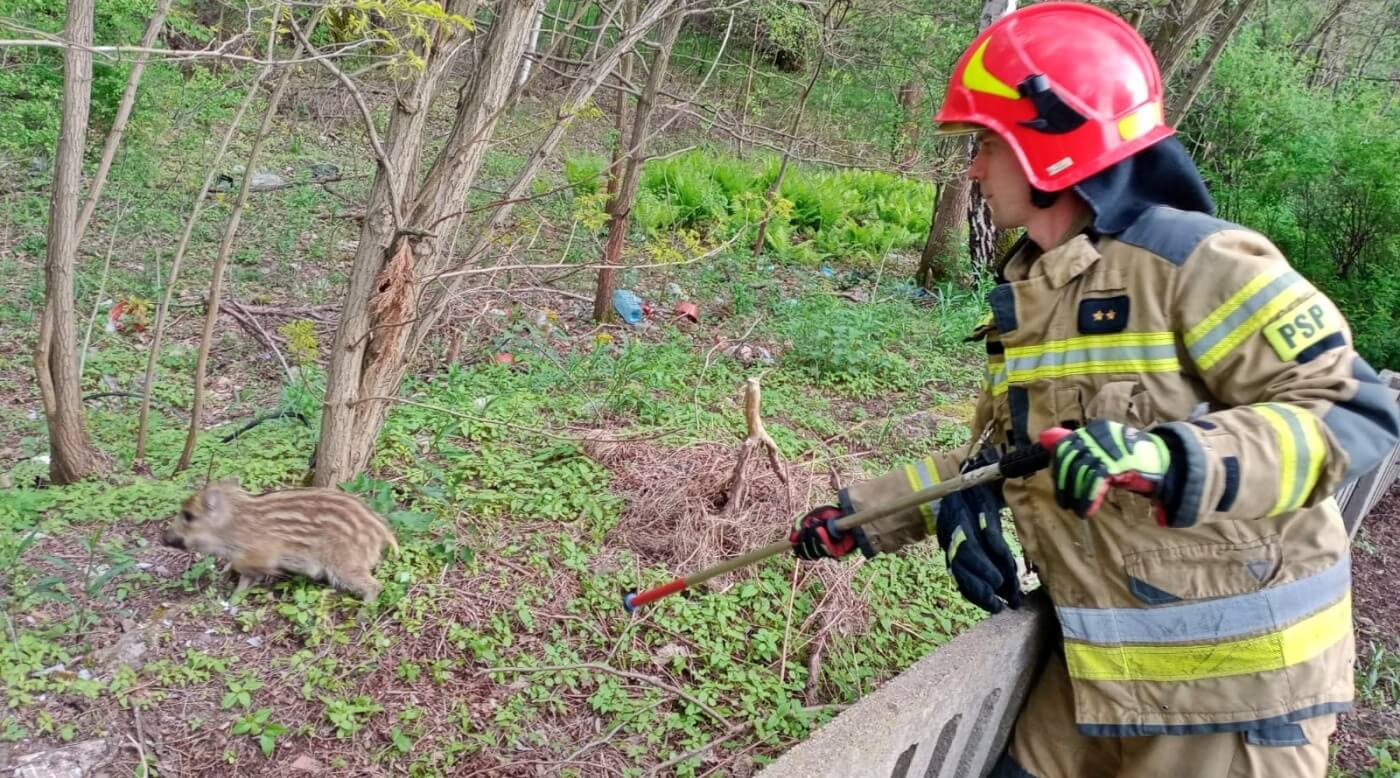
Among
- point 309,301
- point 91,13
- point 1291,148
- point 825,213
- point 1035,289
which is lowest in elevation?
point 309,301

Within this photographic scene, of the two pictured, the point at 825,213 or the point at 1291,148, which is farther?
the point at 825,213

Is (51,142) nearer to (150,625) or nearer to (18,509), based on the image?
(18,509)

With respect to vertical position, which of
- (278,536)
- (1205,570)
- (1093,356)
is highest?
(1093,356)

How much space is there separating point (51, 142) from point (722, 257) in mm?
6290

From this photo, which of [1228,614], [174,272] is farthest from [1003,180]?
[174,272]

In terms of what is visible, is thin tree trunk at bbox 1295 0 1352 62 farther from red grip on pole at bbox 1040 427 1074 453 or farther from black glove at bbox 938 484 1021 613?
red grip on pole at bbox 1040 427 1074 453

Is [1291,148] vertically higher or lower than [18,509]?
higher

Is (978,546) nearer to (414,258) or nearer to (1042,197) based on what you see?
(1042,197)

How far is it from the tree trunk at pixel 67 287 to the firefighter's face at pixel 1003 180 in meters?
3.76

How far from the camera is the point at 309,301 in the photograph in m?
7.70

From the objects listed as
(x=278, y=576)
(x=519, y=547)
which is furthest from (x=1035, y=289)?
(x=278, y=576)

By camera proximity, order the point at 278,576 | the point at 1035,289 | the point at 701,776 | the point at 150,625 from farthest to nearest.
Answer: the point at 278,576 → the point at 150,625 → the point at 701,776 → the point at 1035,289

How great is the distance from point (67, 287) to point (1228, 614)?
5005 millimetres

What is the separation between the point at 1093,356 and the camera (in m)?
2.23
